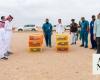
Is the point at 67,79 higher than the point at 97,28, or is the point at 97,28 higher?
the point at 97,28

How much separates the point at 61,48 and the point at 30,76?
7959 mm

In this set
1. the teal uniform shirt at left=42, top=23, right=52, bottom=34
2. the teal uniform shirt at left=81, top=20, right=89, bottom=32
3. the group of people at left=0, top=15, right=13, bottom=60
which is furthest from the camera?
the teal uniform shirt at left=42, top=23, right=52, bottom=34

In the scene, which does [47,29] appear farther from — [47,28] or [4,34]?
[4,34]

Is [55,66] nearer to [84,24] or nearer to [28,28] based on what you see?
[84,24]

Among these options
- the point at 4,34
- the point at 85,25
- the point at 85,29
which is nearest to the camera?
the point at 4,34

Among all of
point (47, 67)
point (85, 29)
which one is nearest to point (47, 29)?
point (85, 29)

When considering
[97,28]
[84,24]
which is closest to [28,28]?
[84,24]

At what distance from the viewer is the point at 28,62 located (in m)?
15.7

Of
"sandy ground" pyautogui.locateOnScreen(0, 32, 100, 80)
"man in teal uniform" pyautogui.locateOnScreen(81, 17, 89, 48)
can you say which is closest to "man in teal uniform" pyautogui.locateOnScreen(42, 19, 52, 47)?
"man in teal uniform" pyautogui.locateOnScreen(81, 17, 89, 48)

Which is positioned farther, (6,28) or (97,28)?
(6,28)

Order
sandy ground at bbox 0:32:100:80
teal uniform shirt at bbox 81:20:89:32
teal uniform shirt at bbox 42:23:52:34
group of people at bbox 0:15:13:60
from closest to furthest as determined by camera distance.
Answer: sandy ground at bbox 0:32:100:80, group of people at bbox 0:15:13:60, teal uniform shirt at bbox 81:20:89:32, teal uniform shirt at bbox 42:23:52:34

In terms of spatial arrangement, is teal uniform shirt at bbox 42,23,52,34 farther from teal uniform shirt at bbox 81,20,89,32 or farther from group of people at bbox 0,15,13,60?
group of people at bbox 0,15,13,60

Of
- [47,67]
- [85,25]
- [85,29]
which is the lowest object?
[47,67]

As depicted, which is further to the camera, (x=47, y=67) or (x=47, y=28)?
(x=47, y=28)
